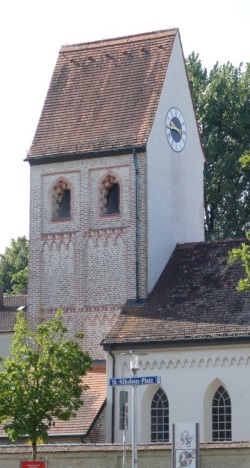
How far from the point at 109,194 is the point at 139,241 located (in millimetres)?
2847

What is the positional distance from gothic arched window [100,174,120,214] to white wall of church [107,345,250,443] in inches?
284

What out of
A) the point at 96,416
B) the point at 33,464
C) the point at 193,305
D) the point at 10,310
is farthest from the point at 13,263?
the point at 33,464

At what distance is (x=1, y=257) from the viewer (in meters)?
110

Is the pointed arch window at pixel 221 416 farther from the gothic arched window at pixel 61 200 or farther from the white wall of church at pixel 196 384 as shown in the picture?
the gothic arched window at pixel 61 200

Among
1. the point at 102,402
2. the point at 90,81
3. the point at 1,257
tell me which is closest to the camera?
the point at 102,402

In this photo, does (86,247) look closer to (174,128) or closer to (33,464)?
(174,128)

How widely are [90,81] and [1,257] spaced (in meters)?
55.9

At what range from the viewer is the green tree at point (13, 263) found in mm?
106500

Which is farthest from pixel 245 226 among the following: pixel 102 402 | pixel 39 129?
pixel 102 402

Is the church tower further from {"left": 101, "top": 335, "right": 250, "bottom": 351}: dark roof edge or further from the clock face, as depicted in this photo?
{"left": 101, "top": 335, "right": 250, "bottom": 351}: dark roof edge

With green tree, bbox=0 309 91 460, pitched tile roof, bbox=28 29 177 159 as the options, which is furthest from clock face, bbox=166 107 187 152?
green tree, bbox=0 309 91 460

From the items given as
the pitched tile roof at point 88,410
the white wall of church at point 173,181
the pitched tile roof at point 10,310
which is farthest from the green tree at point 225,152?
the pitched tile roof at point 88,410

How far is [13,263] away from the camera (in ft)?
358

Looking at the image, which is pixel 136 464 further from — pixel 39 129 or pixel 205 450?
pixel 39 129
